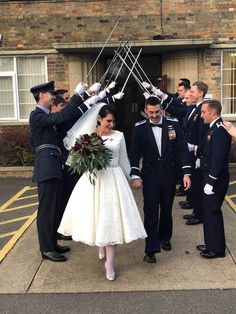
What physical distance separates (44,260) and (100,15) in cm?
823

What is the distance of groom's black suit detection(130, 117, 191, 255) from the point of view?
484 cm

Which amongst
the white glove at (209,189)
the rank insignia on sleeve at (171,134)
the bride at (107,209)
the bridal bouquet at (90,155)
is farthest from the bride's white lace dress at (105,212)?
the white glove at (209,189)

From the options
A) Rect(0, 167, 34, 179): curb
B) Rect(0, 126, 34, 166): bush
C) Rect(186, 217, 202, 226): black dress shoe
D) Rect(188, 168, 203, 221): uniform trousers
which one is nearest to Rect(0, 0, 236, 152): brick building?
Rect(0, 126, 34, 166): bush

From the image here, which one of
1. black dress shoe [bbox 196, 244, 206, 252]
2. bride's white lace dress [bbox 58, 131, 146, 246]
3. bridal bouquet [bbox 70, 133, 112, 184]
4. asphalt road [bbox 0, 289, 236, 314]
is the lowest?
asphalt road [bbox 0, 289, 236, 314]

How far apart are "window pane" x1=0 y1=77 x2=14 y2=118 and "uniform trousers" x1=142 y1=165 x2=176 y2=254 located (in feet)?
27.1

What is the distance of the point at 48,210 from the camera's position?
496cm

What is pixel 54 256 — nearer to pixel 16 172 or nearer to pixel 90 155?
pixel 90 155

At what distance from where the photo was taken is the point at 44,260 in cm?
503

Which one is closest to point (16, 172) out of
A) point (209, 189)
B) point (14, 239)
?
point (14, 239)

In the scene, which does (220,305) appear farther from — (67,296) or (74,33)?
(74,33)

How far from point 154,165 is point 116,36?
7.41 metres

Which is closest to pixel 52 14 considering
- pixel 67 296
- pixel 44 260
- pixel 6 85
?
pixel 6 85

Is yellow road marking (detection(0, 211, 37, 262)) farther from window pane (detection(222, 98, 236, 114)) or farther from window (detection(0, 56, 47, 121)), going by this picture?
window pane (detection(222, 98, 236, 114))

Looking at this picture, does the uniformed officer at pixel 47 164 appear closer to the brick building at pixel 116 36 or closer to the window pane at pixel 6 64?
the brick building at pixel 116 36
